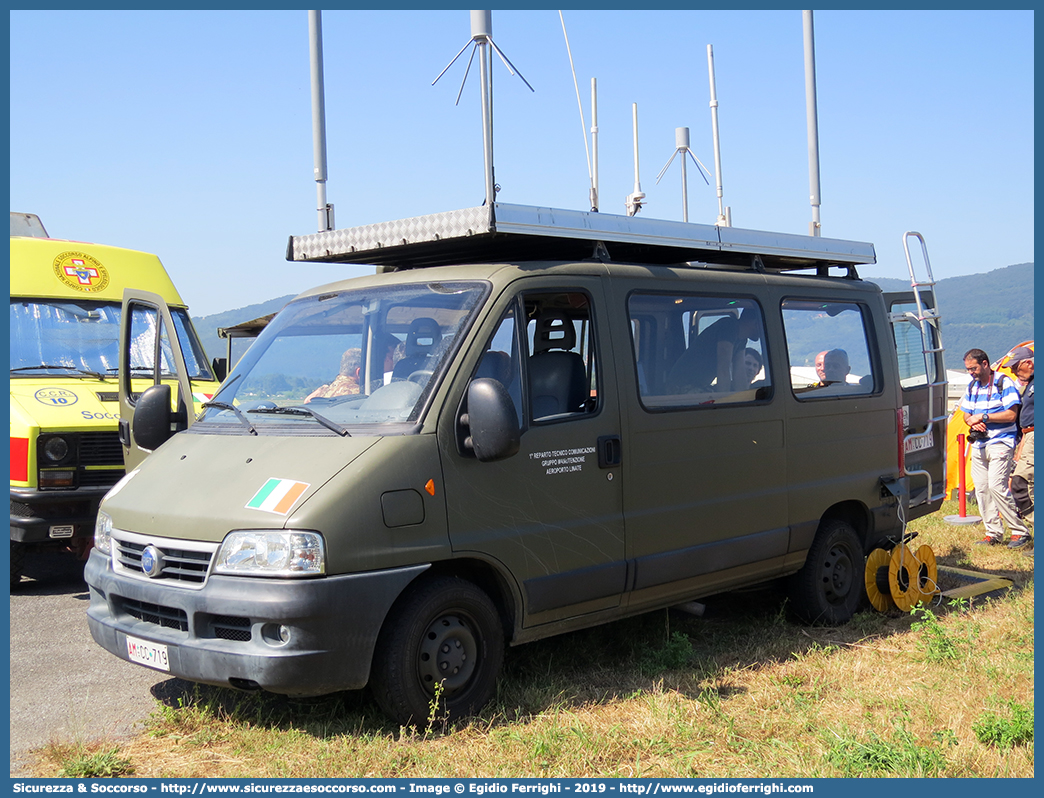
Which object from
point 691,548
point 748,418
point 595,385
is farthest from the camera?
point 748,418

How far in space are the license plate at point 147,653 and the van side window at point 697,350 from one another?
9.44ft

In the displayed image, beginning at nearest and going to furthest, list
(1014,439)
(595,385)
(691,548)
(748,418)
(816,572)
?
(595,385) → (691,548) → (748,418) → (816,572) → (1014,439)

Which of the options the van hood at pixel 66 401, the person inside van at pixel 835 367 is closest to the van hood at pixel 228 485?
the van hood at pixel 66 401

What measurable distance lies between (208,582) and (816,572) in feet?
14.3

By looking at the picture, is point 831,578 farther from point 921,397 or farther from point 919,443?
point 921,397

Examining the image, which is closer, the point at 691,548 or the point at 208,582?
the point at 208,582

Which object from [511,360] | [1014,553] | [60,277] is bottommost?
[1014,553]

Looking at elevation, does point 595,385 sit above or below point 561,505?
above

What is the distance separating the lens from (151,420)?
6.11 metres

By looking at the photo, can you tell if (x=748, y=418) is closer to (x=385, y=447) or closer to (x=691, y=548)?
(x=691, y=548)

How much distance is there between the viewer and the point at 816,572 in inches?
282

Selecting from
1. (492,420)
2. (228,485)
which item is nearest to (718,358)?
(492,420)

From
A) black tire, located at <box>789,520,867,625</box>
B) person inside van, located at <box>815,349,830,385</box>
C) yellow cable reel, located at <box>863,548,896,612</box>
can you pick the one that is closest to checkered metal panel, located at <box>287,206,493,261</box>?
person inside van, located at <box>815,349,830,385</box>

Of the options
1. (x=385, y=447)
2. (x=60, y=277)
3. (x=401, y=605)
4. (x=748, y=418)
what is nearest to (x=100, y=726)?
(x=401, y=605)
